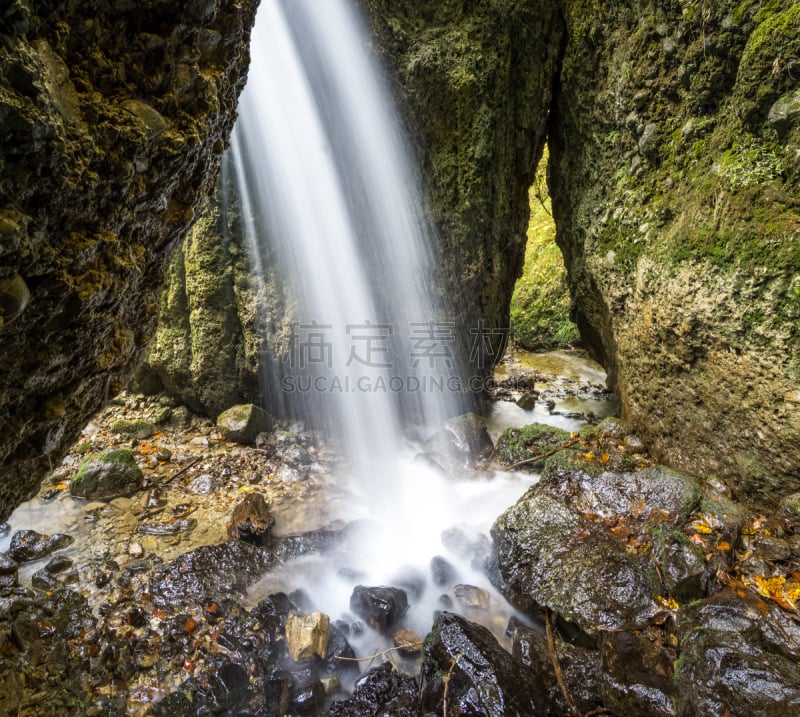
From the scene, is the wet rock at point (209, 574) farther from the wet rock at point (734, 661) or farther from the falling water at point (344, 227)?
the wet rock at point (734, 661)

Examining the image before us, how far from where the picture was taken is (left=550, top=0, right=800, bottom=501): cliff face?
10.7 ft

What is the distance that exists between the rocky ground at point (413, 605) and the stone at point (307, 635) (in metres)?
0.01

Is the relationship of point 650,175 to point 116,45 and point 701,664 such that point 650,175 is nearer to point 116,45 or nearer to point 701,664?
point 701,664

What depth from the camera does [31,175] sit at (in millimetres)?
1331

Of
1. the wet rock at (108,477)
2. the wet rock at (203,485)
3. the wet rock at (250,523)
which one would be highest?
the wet rock at (108,477)

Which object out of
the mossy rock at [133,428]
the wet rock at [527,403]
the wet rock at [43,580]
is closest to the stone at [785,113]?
the wet rock at [527,403]

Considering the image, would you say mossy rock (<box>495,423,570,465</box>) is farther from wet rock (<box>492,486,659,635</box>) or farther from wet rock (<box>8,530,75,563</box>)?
wet rock (<box>8,530,75,563</box>)

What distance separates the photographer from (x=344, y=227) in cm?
696

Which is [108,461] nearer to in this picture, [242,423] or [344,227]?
[242,423]

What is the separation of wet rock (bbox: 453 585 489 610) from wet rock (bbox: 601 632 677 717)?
1.10m

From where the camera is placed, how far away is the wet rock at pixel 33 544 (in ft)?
12.1

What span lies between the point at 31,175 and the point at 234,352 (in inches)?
218

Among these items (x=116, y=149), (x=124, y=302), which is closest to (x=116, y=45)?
(x=116, y=149)

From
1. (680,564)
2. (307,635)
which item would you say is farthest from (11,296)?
(680,564)
